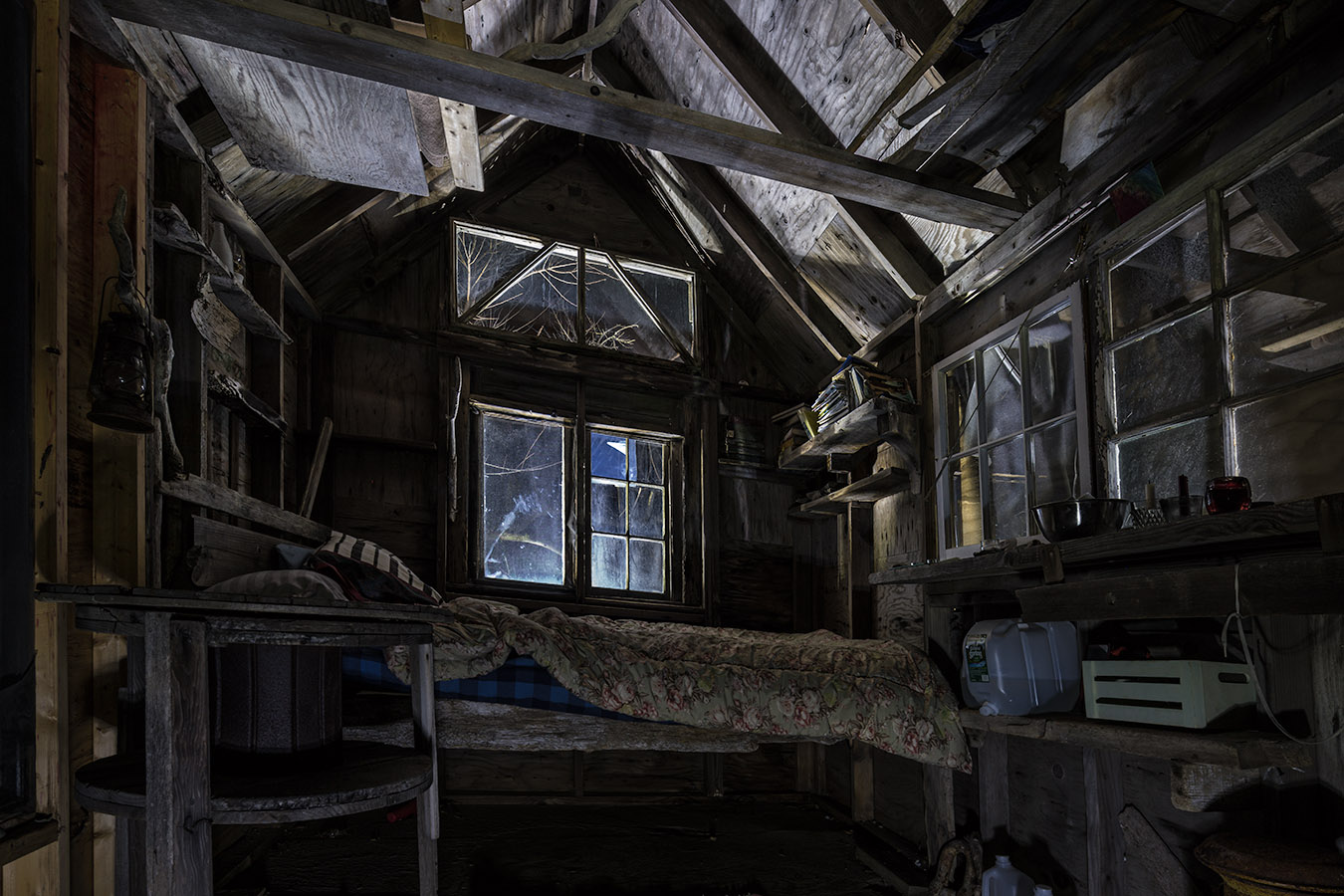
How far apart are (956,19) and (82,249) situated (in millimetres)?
2703

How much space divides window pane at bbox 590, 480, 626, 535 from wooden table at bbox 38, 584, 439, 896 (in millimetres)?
3099

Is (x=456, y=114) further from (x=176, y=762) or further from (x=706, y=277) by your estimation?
(x=176, y=762)

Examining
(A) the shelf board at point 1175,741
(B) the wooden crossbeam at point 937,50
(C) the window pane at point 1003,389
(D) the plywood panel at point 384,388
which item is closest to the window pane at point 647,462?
(D) the plywood panel at point 384,388

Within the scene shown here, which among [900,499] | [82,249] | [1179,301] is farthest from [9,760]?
[900,499]

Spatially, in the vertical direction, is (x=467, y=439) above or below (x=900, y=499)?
above

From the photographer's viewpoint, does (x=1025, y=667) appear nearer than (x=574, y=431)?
Yes

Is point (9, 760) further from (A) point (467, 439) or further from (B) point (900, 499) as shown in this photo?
(B) point (900, 499)

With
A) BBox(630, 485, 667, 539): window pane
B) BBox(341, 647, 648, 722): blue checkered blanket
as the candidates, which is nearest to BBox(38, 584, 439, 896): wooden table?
BBox(341, 647, 648, 722): blue checkered blanket

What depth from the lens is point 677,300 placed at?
5469 millimetres

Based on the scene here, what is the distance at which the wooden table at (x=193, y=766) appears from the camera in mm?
1473

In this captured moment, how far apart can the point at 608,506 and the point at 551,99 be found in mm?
2892

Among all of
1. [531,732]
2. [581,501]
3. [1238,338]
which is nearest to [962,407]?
[1238,338]

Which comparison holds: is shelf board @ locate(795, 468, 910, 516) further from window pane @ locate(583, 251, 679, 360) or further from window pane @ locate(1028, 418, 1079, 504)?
window pane @ locate(583, 251, 679, 360)

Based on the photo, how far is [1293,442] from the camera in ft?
6.95
